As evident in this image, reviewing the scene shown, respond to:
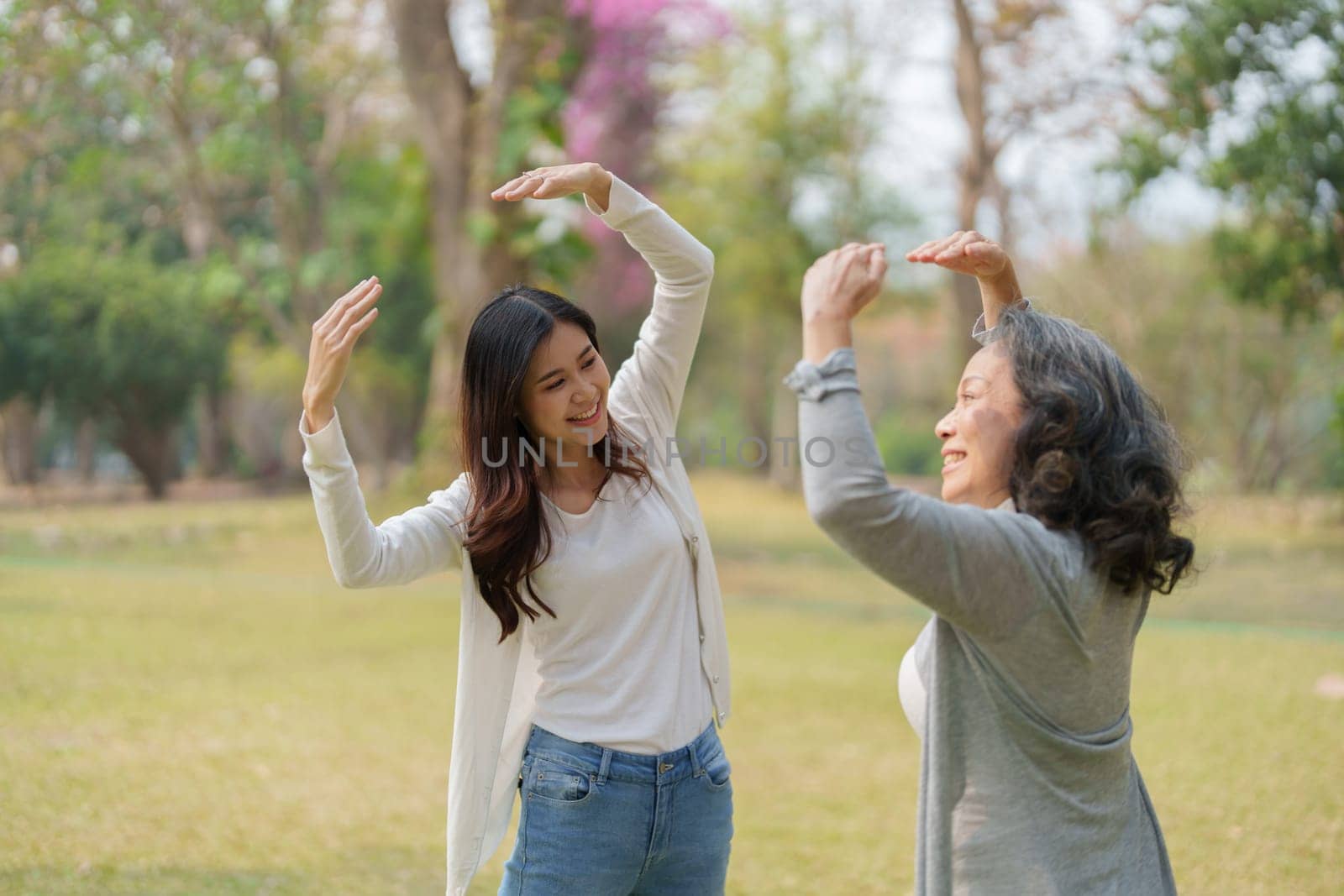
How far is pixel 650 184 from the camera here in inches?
483

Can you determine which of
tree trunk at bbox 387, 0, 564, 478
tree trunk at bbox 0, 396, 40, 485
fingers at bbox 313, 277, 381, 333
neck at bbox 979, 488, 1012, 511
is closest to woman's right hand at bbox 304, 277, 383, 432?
fingers at bbox 313, 277, 381, 333

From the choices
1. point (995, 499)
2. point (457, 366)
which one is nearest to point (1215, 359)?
point (457, 366)

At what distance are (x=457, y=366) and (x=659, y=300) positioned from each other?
21.4 ft

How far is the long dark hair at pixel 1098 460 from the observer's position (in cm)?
143

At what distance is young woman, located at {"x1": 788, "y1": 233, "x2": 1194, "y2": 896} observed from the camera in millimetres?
1311

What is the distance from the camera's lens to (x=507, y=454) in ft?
6.21

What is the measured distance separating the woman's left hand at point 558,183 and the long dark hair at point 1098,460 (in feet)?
2.30

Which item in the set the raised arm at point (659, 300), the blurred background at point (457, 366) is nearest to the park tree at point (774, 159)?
the blurred background at point (457, 366)

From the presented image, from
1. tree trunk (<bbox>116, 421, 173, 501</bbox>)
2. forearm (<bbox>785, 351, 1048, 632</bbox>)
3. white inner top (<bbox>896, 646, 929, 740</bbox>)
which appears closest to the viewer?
forearm (<bbox>785, 351, 1048, 632</bbox>)

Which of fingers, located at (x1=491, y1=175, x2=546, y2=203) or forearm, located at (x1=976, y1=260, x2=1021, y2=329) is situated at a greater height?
fingers, located at (x1=491, y1=175, x2=546, y2=203)

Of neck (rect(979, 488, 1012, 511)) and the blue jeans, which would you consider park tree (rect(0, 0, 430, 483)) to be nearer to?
the blue jeans

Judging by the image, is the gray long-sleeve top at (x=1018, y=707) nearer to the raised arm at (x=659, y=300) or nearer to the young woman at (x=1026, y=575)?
the young woman at (x=1026, y=575)

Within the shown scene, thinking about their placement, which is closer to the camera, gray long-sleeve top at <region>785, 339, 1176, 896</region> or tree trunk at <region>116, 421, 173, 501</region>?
gray long-sleeve top at <region>785, 339, 1176, 896</region>

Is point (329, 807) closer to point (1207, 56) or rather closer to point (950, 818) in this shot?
point (950, 818)
